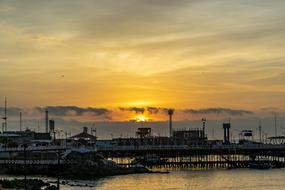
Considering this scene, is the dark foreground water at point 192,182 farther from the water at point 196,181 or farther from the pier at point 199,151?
the pier at point 199,151

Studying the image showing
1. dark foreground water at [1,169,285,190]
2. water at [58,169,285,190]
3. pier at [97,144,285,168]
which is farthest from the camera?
pier at [97,144,285,168]

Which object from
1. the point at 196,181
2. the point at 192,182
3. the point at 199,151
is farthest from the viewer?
the point at 199,151

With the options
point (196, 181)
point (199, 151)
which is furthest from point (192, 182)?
point (199, 151)

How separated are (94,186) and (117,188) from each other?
420 cm

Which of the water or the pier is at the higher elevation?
the pier

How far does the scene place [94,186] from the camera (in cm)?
8300

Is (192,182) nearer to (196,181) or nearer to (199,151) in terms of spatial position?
(196,181)

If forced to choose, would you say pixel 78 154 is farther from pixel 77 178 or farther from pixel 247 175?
pixel 247 175

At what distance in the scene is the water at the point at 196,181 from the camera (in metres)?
81.6

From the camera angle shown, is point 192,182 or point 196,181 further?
point 196,181

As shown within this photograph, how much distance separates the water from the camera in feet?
268

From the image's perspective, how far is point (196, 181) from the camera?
91438mm

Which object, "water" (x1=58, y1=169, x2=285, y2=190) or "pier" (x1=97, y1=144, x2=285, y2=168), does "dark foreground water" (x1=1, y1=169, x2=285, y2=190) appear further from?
"pier" (x1=97, y1=144, x2=285, y2=168)

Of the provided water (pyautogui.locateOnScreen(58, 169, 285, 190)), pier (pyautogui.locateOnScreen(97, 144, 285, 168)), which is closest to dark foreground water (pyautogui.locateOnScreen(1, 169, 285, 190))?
water (pyautogui.locateOnScreen(58, 169, 285, 190))
